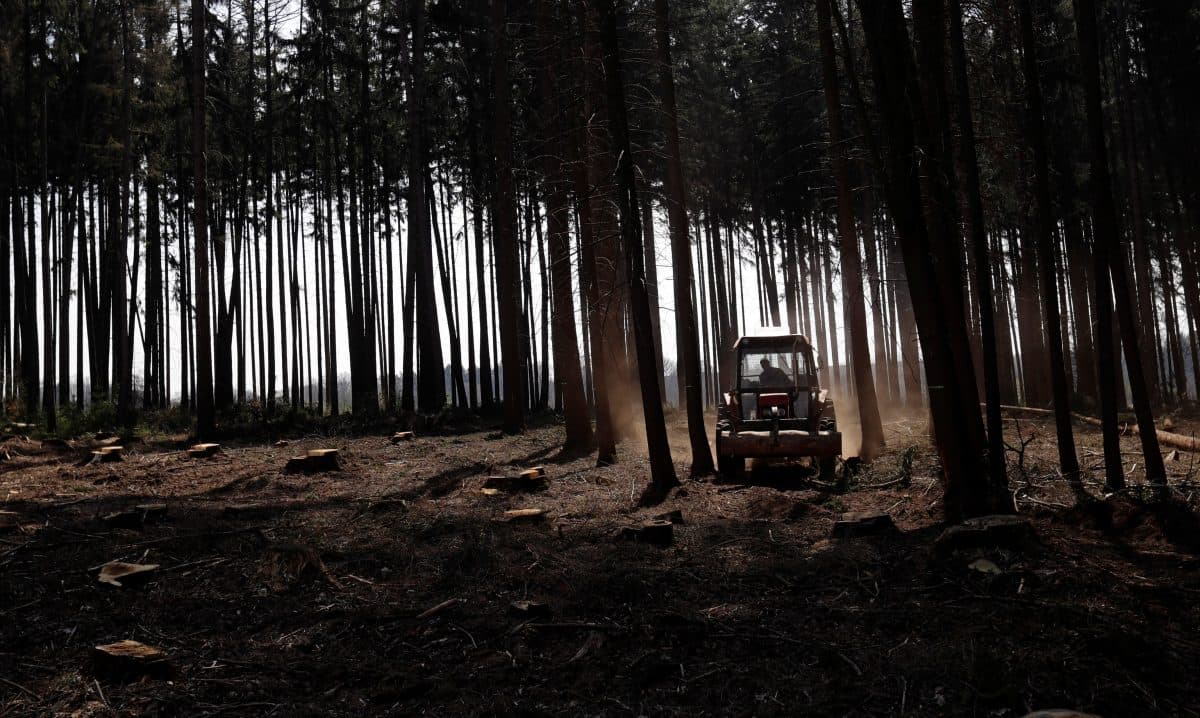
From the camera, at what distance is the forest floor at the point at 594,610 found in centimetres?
412

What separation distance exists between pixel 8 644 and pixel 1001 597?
266 inches

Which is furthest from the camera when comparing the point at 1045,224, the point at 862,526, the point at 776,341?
the point at 776,341

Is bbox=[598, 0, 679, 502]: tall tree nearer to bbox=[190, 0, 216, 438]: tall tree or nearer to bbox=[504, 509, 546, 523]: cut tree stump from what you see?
bbox=[504, 509, 546, 523]: cut tree stump

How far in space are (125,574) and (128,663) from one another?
1.82m

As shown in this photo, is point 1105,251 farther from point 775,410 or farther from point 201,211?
point 201,211

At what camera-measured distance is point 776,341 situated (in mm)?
13414

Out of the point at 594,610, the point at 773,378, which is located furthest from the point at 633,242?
the point at 594,610

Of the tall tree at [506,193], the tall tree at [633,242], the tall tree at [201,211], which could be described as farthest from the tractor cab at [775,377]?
the tall tree at [201,211]

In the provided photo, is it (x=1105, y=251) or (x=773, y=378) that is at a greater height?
(x=1105, y=251)

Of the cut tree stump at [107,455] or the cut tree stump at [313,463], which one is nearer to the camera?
the cut tree stump at [313,463]

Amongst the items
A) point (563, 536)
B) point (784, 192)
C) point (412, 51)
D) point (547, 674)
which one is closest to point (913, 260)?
point (563, 536)

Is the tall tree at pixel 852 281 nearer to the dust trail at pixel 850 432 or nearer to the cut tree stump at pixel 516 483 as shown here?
the dust trail at pixel 850 432

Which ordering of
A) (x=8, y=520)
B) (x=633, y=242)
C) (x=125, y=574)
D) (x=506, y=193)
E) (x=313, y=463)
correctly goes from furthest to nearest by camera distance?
(x=506, y=193) < (x=313, y=463) < (x=633, y=242) < (x=8, y=520) < (x=125, y=574)

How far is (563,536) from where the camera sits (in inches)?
307
